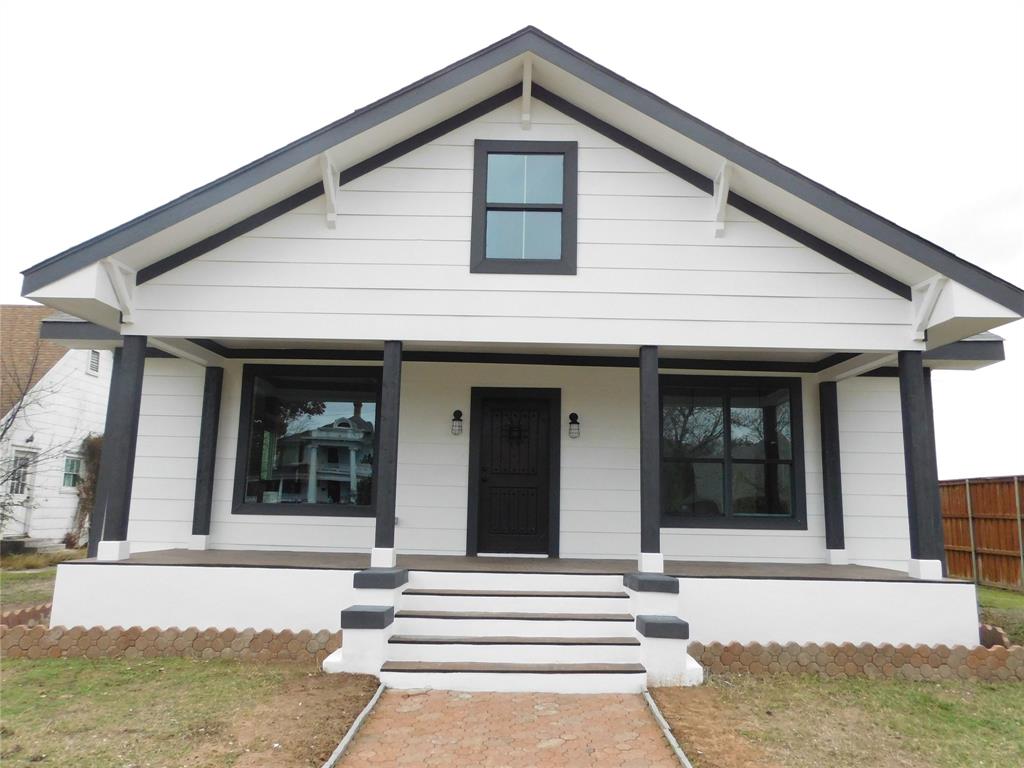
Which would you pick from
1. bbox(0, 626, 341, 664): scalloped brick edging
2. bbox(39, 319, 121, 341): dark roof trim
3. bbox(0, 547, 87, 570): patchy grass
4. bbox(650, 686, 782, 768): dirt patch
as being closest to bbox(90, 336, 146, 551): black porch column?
bbox(0, 626, 341, 664): scalloped brick edging

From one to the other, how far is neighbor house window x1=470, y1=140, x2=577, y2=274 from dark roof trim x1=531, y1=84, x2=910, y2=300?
1.22 feet

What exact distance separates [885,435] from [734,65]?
9.61 metres

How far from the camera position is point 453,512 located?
25.5 feet

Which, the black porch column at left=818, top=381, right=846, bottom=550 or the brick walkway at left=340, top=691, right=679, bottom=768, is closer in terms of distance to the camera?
the brick walkway at left=340, top=691, right=679, bottom=768

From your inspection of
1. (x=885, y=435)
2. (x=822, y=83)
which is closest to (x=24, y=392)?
(x=885, y=435)

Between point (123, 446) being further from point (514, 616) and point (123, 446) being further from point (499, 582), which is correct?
point (514, 616)

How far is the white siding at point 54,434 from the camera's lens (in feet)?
50.6

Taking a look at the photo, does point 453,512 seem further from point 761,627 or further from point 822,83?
point 822,83

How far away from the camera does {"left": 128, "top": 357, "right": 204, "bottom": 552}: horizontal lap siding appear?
7.99 metres

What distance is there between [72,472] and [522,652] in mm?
16523

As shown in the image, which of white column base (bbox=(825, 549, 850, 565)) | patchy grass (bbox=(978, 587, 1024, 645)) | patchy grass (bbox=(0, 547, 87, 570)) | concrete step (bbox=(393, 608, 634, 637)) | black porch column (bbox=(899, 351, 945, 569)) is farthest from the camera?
patchy grass (bbox=(0, 547, 87, 570))

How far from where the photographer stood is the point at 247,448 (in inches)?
317

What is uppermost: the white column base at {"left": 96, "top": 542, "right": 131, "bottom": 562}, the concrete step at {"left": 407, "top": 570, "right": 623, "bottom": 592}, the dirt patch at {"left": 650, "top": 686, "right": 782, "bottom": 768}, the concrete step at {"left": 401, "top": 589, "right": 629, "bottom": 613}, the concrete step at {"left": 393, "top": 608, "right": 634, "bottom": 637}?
the white column base at {"left": 96, "top": 542, "right": 131, "bottom": 562}

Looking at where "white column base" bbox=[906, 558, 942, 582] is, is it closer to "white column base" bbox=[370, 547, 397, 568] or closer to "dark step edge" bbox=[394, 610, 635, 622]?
"dark step edge" bbox=[394, 610, 635, 622]
